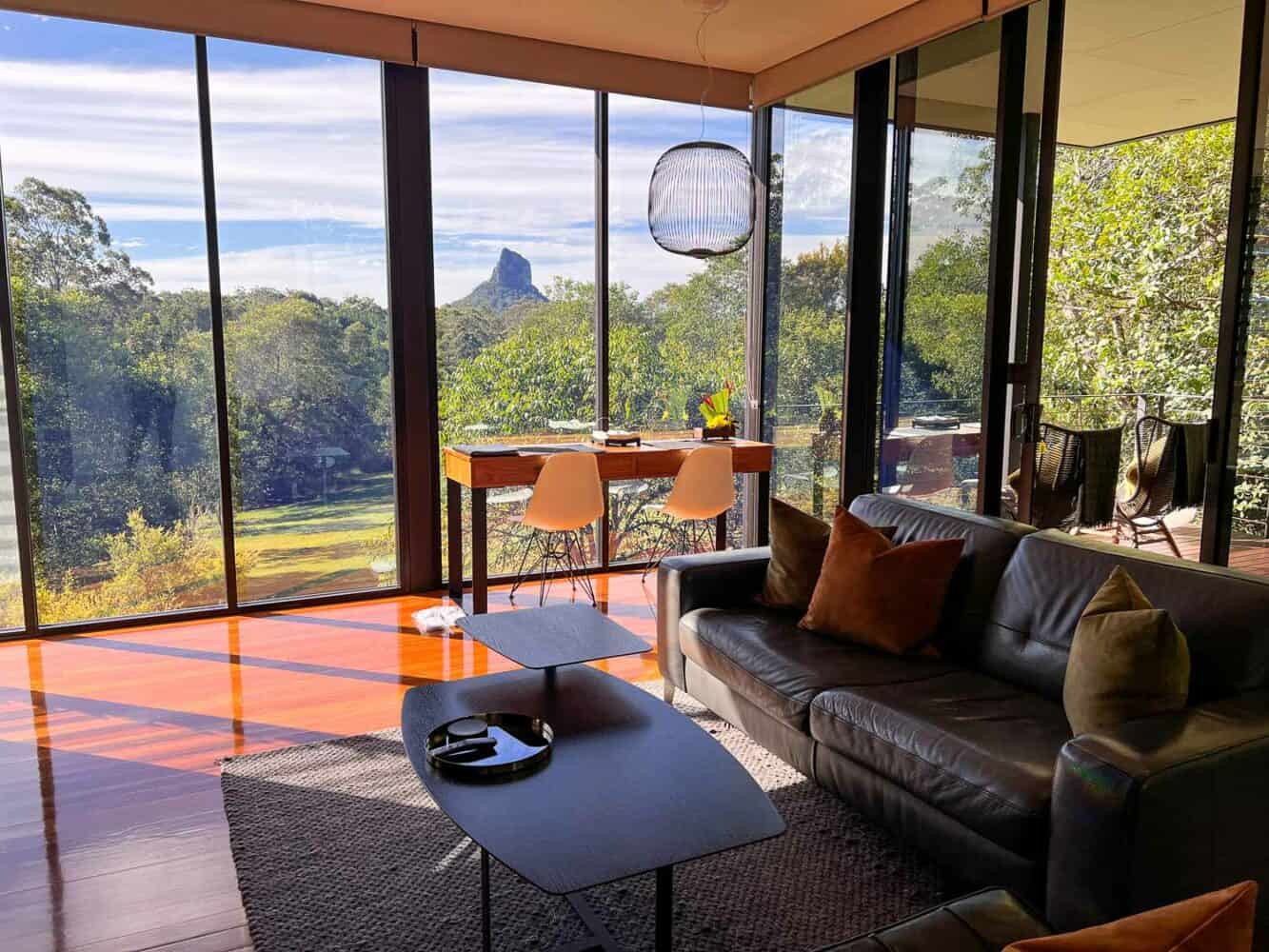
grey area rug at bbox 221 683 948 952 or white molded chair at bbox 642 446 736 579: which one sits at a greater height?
white molded chair at bbox 642 446 736 579

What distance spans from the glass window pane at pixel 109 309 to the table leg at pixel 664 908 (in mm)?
3575

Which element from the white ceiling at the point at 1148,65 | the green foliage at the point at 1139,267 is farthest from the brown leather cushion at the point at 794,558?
the green foliage at the point at 1139,267

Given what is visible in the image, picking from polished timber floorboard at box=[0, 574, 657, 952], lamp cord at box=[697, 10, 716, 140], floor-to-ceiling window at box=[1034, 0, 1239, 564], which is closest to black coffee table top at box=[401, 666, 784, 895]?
polished timber floorboard at box=[0, 574, 657, 952]

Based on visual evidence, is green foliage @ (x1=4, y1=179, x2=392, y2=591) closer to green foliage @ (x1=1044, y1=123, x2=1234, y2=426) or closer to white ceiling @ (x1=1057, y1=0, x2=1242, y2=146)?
white ceiling @ (x1=1057, y1=0, x2=1242, y2=146)

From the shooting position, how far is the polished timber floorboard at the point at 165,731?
7.45 feet

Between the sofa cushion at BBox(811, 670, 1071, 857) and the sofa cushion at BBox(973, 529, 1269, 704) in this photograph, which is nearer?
the sofa cushion at BBox(811, 670, 1071, 857)

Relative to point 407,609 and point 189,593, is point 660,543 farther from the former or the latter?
point 189,593

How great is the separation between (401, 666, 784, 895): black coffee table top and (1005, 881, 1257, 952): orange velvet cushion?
2.79ft

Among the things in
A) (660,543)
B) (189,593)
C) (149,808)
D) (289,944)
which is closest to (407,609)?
(189,593)

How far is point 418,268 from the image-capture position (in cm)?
494

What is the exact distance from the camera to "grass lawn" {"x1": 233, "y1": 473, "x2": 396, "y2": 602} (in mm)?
4766

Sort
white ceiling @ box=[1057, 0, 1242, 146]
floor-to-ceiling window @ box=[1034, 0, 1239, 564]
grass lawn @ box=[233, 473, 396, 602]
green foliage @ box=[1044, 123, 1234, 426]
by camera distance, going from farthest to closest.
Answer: green foliage @ box=[1044, 123, 1234, 426], grass lawn @ box=[233, 473, 396, 602], floor-to-ceiling window @ box=[1034, 0, 1239, 564], white ceiling @ box=[1057, 0, 1242, 146]

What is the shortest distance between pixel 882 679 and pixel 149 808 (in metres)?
2.17

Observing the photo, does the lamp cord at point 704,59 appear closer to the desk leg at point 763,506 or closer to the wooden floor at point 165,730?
the desk leg at point 763,506
